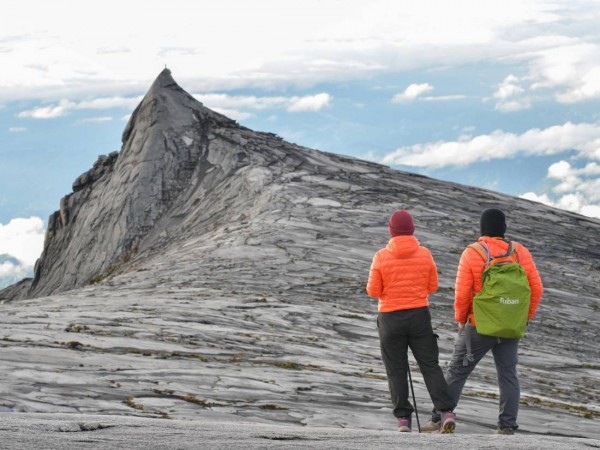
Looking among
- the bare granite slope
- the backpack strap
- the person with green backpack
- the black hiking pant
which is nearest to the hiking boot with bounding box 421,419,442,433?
the person with green backpack

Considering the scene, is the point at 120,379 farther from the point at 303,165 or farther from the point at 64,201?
the point at 64,201

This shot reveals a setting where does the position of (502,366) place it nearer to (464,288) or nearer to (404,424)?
(464,288)

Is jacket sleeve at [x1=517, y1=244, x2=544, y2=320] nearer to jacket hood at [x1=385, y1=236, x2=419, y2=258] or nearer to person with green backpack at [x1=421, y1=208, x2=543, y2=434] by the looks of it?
person with green backpack at [x1=421, y1=208, x2=543, y2=434]

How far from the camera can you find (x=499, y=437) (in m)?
10.4

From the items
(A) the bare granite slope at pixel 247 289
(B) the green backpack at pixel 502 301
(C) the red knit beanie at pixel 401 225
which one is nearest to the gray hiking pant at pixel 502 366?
(B) the green backpack at pixel 502 301

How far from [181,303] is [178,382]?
26.9 feet

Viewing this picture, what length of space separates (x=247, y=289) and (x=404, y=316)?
1388cm

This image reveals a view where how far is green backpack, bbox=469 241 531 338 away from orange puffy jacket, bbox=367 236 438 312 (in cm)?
75

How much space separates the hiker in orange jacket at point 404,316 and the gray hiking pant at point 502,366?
59 cm

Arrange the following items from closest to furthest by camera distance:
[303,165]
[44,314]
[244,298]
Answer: [44,314]
[244,298]
[303,165]

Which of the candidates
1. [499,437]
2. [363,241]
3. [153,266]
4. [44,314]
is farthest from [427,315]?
[363,241]

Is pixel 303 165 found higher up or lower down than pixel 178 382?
higher up

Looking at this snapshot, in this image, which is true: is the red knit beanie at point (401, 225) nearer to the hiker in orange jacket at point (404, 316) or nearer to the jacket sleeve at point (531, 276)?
the hiker in orange jacket at point (404, 316)

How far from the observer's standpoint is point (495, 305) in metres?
12.3
